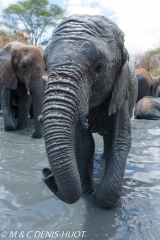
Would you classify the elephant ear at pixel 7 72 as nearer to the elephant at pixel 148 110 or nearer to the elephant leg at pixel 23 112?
the elephant leg at pixel 23 112

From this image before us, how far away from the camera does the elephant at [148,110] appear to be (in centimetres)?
826

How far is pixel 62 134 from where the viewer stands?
63.5 inches

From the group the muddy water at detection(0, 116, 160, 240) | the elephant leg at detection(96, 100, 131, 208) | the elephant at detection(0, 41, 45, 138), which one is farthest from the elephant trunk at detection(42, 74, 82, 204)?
the elephant at detection(0, 41, 45, 138)

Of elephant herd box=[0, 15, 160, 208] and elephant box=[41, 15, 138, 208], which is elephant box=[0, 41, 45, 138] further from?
elephant box=[41, 15, 138, 208]

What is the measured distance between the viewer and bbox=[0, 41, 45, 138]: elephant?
16.9 ft

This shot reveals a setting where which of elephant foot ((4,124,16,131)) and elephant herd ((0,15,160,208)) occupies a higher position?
elephant herd ((0,15,160,208))

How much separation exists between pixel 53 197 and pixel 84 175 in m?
0.34

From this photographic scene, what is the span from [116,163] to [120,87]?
62 cm

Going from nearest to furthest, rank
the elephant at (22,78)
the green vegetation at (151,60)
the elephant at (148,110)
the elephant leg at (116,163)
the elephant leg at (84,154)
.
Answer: the elephant leg at (116,163) < the elephant leg at (84,154) < the elephant at (22,78) < the elephant at (148,110) < the green vegetation at (151,60)

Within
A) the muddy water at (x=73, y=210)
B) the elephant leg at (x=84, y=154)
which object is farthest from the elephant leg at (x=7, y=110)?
the elephant leg at (x=84, y=154)

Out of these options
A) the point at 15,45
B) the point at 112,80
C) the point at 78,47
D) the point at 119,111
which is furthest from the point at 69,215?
the point at 15,45

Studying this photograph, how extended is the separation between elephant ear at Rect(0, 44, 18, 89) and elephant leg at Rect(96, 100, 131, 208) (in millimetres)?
3415

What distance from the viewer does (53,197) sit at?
101 inches

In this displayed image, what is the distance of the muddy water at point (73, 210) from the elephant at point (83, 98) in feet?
0.63
